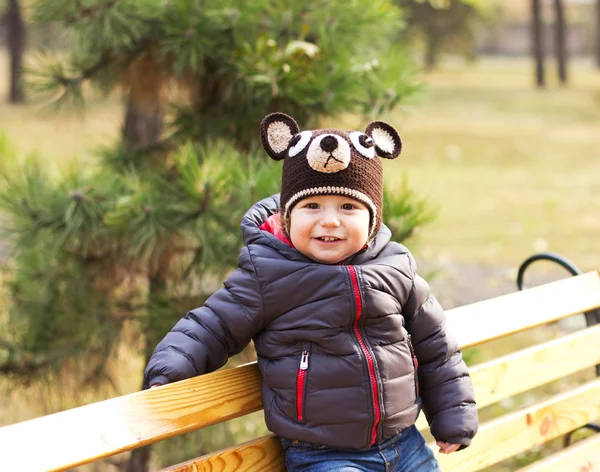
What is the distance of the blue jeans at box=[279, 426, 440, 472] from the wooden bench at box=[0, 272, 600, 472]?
10cm

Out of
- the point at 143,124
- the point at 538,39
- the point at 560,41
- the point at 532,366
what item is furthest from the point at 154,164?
the point at 560,41

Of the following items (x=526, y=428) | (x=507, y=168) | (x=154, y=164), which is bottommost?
(x=526, y=428)

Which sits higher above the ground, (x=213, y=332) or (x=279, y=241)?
(x=279, y=241)

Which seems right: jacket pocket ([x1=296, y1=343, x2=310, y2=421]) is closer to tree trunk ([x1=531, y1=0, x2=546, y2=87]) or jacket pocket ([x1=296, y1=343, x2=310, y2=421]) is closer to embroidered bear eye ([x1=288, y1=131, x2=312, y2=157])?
embroidered bear eye ([x1=288, y1=131, x2=312, y2=157])

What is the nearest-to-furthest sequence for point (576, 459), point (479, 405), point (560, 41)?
point (479, 405) < point (576, 459) < point (560, 41)

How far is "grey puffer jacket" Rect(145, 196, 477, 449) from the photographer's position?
171cm

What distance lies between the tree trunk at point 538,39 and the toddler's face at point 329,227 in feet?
62.7

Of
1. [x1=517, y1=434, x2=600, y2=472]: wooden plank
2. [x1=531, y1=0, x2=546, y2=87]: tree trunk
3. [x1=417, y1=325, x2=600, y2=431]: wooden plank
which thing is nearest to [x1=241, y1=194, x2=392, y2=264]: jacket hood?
[x1=417, y1=325, x2=600, y2=431]: wooden plank

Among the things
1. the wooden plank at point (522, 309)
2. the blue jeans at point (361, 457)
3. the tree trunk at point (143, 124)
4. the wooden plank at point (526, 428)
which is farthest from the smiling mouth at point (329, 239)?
the tree trunk at point (143, 124)

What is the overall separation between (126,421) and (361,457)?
0.52m

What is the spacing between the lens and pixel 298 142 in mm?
1807

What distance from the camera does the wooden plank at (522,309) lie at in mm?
2292

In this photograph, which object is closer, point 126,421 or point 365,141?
point 126,421

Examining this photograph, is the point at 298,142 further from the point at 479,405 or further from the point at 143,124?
the point at 143,124
